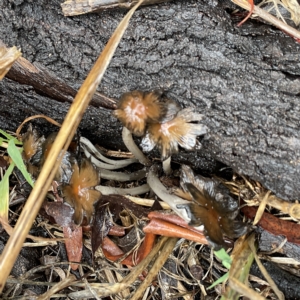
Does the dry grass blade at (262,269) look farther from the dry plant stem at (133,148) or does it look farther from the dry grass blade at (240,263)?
the dry plant stem at (133,148)

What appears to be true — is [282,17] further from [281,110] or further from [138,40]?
[138,40]

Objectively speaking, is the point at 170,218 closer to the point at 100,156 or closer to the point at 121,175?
the point at 121,175

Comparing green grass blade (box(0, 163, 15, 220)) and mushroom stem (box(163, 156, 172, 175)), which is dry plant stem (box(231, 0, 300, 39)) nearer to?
mushroom stem (box(163, 156, 172, 175))

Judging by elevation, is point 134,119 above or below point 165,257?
above

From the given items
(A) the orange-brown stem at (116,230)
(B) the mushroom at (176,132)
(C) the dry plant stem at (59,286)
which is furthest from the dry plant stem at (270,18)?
(C) the dry plant stem at (59,286)

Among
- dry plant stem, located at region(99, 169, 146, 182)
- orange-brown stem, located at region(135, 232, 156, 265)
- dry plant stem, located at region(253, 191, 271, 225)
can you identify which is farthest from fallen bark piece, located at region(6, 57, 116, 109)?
dry plant stem, located at region(253, 191, 271, 225)

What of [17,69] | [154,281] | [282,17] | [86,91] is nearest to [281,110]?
[282,17]
